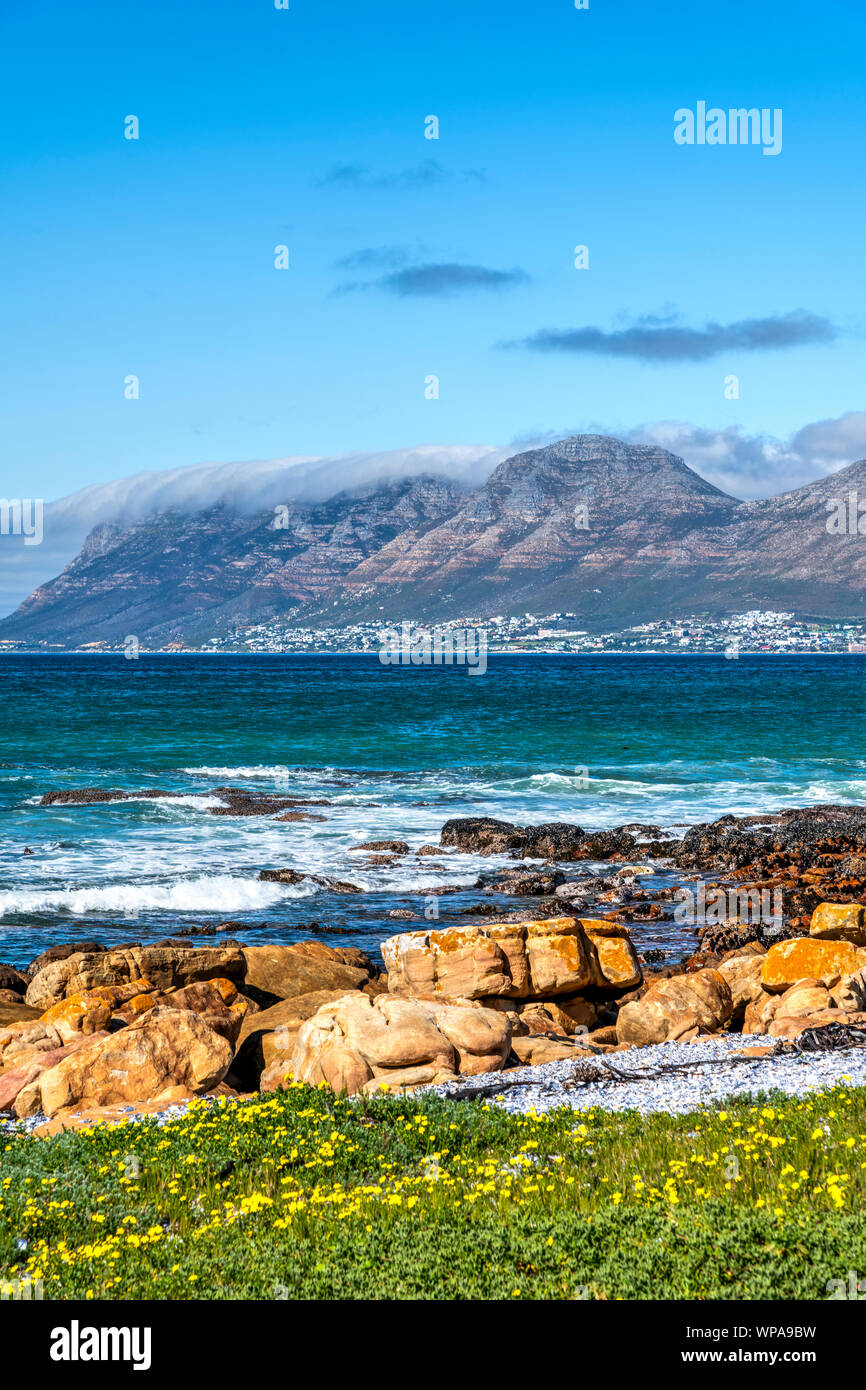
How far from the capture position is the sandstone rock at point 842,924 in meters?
23.7

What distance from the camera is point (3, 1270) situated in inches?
361

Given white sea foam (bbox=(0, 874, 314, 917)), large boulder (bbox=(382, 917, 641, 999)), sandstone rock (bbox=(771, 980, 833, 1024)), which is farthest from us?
white sea foam (bbox=(0, 874, 314, 917))

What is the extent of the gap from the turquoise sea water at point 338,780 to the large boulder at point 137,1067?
1131 cm

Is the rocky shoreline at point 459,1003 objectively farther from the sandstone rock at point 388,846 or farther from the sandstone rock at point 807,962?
the sandstone rock at point 388,846

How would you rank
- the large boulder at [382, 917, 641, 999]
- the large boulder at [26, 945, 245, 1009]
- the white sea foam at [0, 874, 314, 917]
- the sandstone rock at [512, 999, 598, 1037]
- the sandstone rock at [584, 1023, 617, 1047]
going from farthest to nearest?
1. the white sea foam at [0, 874, 314, 917]
2. the large boulder at [26, 945, 245, 1009]
3. the large boulder at [382, 917, 641, 999]
4. the sandstone rock at [512, 999, 598, 1037]
5. the sandstone rock at [584, 1023, 617, 1047]

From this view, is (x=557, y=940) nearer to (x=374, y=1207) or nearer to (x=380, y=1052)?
(x=380, y=1052)

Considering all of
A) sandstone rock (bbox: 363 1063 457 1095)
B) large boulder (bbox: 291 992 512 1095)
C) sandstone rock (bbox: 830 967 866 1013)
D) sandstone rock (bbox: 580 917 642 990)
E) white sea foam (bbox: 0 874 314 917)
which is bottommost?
white sea foam (bbox: 0 874 314 917)

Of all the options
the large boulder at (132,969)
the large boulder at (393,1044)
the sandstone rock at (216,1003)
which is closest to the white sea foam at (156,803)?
the large boulder at (132,969)

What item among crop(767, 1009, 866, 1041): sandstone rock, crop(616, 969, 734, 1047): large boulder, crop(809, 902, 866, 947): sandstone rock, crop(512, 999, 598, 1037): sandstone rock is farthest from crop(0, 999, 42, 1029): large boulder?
crop(809, 902, 866, 947): sandstone rock

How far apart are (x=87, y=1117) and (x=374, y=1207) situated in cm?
558

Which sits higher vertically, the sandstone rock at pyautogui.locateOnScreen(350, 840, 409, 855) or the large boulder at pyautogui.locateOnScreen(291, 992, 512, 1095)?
the large boulder at pyautogui.locateOnScreen(291, 992, 512, 1095)

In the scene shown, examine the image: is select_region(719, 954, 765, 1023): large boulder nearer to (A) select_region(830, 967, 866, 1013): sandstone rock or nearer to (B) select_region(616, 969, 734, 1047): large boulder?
(B) select_region(616, 969, 734, 1047): large boulder

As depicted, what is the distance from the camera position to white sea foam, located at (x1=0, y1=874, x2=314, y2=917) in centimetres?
3020

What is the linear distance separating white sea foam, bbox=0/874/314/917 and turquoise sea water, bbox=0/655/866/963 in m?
0.08
